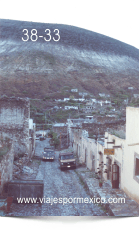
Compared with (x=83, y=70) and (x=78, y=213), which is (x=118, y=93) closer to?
(x=83, y=70)

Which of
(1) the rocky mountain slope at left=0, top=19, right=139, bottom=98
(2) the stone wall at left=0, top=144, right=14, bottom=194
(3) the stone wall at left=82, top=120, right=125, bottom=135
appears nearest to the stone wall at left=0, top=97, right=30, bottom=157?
(1) the rocky mountain slope at left=0, top=19, right=139, bottom=98

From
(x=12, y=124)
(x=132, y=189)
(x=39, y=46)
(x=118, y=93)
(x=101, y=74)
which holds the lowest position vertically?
(x=132, y=189)

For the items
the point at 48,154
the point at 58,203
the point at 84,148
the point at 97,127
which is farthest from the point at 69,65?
the point at 58,203

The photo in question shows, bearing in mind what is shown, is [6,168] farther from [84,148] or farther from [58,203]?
[84,148]

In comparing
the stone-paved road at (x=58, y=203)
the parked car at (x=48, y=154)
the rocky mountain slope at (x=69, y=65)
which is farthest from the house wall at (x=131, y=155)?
the parked car at (x=48, y=154)

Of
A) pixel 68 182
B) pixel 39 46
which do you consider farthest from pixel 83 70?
pixel 68 182

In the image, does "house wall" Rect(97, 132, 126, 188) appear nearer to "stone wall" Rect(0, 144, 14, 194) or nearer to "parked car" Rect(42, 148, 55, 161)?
"parked car" Rect(42, 148, 55, 161)
